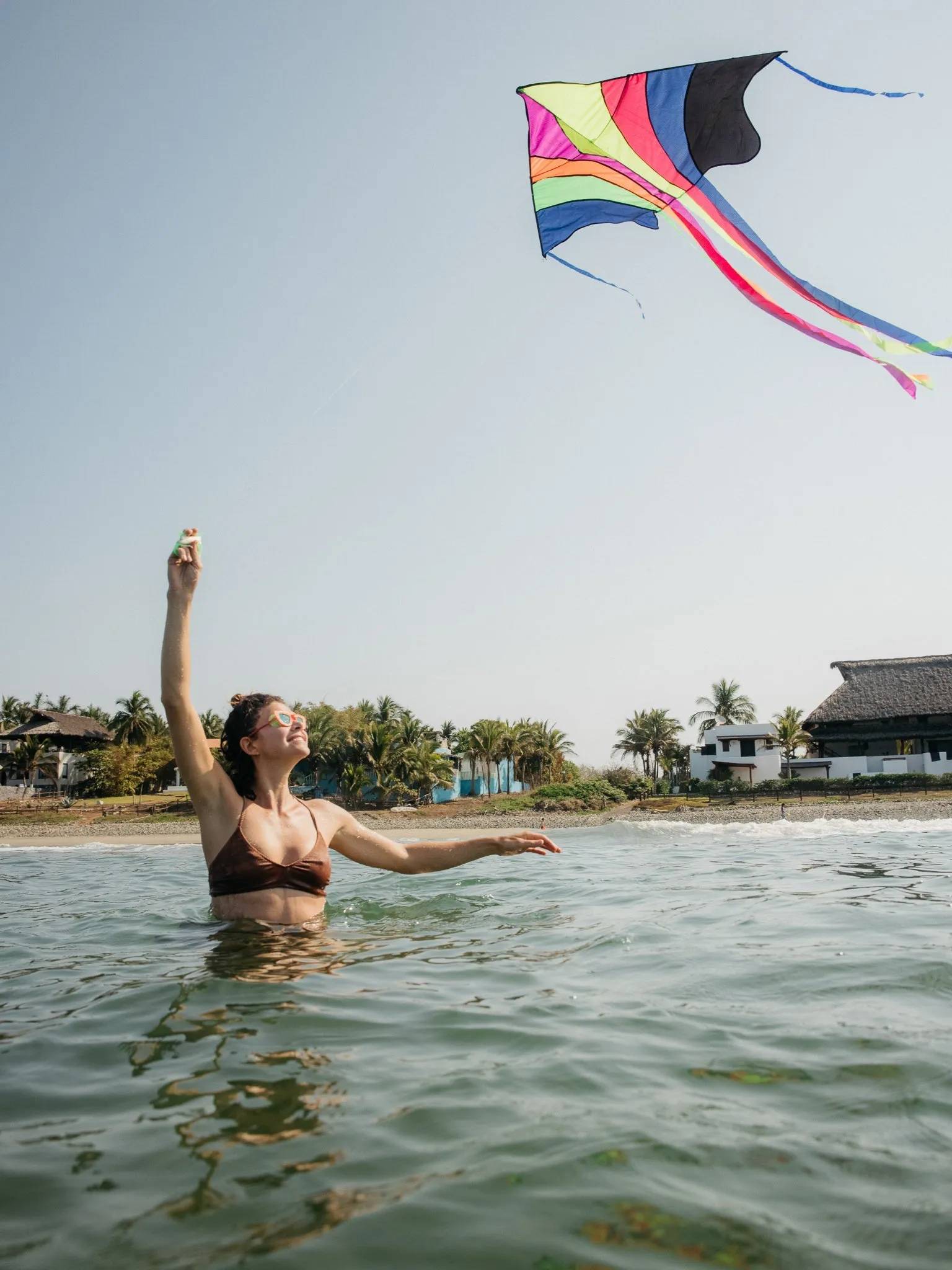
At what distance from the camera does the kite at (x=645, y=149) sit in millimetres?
6531

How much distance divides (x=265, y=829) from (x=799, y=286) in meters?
4.60

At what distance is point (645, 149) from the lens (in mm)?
7000

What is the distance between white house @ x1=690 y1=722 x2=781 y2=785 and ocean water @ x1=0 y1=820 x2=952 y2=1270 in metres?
47.1

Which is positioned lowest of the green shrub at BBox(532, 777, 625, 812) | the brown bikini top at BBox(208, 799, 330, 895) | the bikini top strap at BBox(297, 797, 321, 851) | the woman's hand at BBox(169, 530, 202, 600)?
the green shrub at BBox(532, 777, 625, 812)

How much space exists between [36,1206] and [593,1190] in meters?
1.22

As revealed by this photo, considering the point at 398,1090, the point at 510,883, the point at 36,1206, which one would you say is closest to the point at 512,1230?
the point at 398,1090

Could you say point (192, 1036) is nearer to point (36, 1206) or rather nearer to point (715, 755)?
point (36, 1206)

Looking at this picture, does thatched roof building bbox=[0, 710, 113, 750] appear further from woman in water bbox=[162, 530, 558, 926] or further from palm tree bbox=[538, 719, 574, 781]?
woman in water bbox=[162, 530, 558, 926]

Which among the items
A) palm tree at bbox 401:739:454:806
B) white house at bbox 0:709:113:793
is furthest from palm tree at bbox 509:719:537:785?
white house at bbox 0:709:113:793

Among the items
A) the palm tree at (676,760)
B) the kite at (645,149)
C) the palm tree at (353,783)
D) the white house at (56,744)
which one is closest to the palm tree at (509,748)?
the palm tree at (676,760)

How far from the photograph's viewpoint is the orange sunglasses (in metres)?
4.53

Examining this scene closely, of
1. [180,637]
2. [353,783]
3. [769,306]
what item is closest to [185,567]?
[180,637]

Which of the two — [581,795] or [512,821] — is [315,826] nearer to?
[512,821]

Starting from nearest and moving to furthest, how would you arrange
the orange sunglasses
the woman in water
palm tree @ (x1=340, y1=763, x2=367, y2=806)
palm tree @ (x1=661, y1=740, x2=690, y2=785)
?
the woman in water → the orange sunglasses → palm tree @ (x1=340, y1=763, x2=367, y2=806) → palm tree @ (x1=661, y1=740, x2=690, y2=785)
